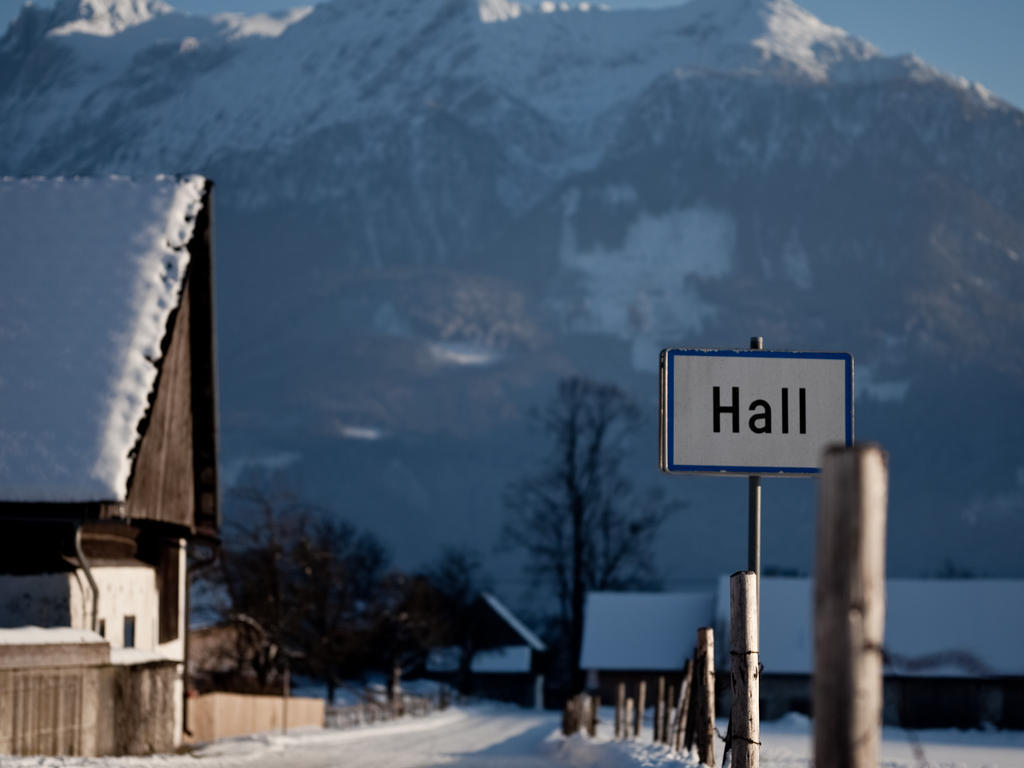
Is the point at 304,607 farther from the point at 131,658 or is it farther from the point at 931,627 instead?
the point at 131,658

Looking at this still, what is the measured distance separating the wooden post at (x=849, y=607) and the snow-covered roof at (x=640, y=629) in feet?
183

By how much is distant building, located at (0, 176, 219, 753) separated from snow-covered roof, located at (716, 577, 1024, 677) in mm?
32806

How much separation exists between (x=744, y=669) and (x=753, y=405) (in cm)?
191

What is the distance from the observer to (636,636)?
202 ft

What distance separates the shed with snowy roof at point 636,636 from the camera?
60406mm

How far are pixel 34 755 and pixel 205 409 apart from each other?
30.4 feet

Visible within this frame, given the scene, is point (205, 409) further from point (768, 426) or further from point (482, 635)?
point (482, 635)

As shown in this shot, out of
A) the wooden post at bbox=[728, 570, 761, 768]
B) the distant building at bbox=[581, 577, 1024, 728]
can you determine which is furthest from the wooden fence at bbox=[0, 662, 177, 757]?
the distant building at bbox=[581, 577, 1024, 728]

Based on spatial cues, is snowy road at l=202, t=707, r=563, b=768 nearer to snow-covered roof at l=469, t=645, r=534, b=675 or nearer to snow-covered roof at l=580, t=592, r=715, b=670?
snow-covered roof at l=580, t=592, r=715, b=670

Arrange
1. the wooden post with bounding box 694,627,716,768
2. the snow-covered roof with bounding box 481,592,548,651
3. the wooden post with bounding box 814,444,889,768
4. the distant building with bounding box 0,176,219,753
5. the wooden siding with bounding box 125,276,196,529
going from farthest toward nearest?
the snow-covered roof with bounding box 481,592,548,651
the wooden siding with bounding box 125,276,196,529
the distant building with bounding box 0,176,219,753
the wooden post with bounding box 694,627,716,768
the wooden post with bounding box 814,444,889,768

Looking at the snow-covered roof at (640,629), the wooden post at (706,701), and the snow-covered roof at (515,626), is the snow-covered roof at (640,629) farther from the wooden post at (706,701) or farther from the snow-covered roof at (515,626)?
the wooden post at (706,701)

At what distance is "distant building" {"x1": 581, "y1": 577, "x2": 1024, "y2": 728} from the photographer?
1992 inches

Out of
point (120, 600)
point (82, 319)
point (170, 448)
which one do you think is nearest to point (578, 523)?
point (170, 448)

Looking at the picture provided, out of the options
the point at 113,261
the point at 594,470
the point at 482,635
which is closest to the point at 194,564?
the point at 113,261
